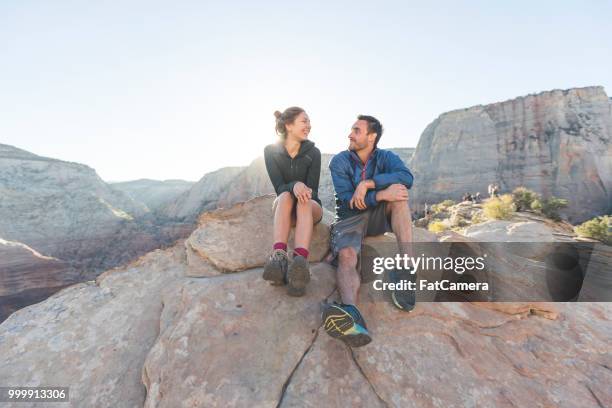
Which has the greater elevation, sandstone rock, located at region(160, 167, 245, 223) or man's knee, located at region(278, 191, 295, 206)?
man's knee, located at region(278, 191, 295, 206)

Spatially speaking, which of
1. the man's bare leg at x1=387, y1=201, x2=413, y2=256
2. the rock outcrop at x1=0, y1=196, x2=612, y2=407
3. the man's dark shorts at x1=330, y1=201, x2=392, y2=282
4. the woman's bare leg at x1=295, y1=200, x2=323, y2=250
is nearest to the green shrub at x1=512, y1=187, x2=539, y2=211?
the rock outcrop at x1=0, y1=196, x2=612, y2=407

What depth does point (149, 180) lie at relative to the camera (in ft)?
295

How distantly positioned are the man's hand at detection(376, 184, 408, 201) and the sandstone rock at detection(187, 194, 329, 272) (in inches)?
34.9

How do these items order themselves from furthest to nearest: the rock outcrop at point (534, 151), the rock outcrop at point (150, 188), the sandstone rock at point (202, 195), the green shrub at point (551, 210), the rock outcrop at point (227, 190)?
1. the rock outcrop at point (150, 188)
2. the sandstone rock at point (202, 195)
3. the rock outcrop at point (227, 190)
4. the rock outcrop at point (534, 151)
5. the green shrub at point (551, 210)

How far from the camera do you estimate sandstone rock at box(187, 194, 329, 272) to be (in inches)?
112

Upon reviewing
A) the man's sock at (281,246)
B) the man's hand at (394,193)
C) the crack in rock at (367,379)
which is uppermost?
the man's hand at (394,193)

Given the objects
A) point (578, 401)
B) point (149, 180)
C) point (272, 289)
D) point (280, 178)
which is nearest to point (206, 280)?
point (272, 289)

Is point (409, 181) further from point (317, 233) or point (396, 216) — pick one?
point (317, 233)

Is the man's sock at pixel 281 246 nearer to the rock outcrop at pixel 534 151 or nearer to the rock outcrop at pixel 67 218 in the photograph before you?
the rock outcrop at pixel 67 218

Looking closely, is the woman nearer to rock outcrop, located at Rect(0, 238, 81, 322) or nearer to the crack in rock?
the crack in rock

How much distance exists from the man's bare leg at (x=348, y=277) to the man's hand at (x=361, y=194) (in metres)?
0.39

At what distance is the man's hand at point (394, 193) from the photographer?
2.39 metres

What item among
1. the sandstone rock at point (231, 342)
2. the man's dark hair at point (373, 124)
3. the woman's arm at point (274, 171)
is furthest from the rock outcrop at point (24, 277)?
the man's dark hair at point (373, 124)

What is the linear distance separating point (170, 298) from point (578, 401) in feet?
9.62
